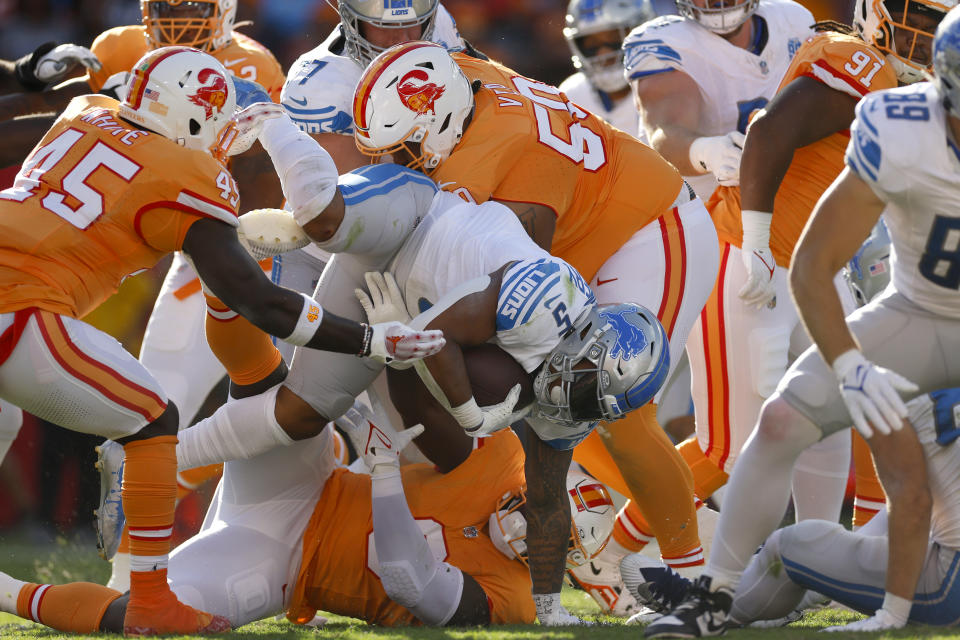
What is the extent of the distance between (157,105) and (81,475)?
10.0 feet

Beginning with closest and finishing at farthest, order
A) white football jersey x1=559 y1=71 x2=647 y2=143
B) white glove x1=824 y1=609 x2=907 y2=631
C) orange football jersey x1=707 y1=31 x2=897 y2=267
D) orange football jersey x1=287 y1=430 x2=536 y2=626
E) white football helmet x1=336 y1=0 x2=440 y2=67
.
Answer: white glove x1=824 y1=609 x2=907 y2=631 → orange football jersey x1=287 y1=430 x2=536 y2=626 → orange football jersey x1=707 y1=31 x2=897 y2=267 → white football helmet x1=336 y1=0 x2=440 y2=67 → white football jersey x1=559 y1=71 x2=647 y2=143

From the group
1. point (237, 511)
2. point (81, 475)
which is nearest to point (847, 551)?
point (237, 511)

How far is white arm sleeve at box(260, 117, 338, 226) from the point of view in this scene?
3.08m

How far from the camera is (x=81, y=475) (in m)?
5.92

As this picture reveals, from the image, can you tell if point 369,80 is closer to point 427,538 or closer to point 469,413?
point 469,413

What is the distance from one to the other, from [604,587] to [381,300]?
1231 millimetres

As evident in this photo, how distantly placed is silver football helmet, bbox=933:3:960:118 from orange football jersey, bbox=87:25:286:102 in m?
2.72

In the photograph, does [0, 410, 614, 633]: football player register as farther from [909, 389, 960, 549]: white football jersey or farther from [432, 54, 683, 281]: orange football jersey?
[909, 389, 960, 549]: white football jersey

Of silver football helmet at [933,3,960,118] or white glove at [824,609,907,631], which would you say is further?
white glove at [824,609,907,631]

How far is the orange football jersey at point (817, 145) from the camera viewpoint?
12.4 ft

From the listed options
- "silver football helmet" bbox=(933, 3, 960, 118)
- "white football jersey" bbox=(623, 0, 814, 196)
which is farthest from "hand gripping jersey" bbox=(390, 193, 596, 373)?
"white football jersey" bbox=(623, 0, 814, 196)

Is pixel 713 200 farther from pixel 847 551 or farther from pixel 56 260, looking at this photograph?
pixel 56 260

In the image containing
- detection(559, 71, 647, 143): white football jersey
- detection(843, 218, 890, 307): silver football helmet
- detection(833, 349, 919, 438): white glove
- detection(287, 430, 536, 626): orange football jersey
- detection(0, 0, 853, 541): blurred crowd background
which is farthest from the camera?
detection(559, 71, 647, 143): white football jersey

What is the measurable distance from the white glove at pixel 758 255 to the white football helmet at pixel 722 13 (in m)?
0.92
